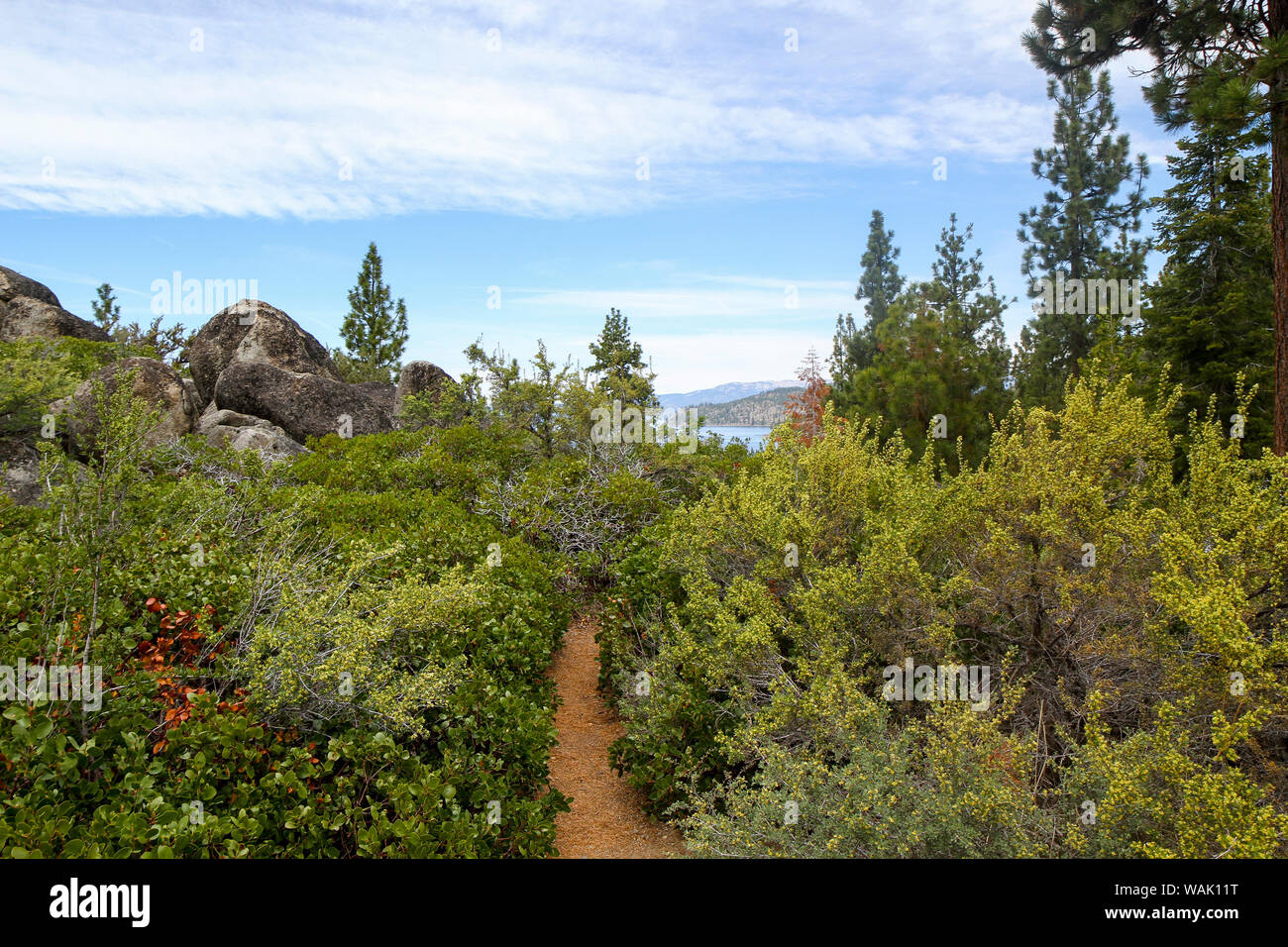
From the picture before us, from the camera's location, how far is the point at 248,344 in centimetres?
1659

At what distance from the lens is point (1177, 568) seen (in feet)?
10.8

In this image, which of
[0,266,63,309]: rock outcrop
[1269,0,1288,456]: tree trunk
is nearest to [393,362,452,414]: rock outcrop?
[0,266,63,309]: rock outcrop

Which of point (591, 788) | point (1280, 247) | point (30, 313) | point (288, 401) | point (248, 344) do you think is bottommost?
point (591, 788)

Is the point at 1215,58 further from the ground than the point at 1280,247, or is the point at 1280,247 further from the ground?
the point at 1215,58

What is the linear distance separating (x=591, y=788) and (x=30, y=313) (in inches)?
815

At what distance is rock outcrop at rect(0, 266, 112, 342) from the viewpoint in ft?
59.3

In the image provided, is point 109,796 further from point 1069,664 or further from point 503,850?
point 1069,664

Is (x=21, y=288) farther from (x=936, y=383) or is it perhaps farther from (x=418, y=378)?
(x=936, y=383)

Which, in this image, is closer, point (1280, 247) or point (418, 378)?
point (1280, 247)

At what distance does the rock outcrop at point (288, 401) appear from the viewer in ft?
49.4

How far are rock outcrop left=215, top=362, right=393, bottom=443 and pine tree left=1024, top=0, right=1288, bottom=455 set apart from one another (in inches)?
554

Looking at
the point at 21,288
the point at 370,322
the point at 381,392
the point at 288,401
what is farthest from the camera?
the point at 370,322

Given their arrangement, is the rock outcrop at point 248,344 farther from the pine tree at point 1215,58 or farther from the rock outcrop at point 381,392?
A: the pine tree at point 1215,58

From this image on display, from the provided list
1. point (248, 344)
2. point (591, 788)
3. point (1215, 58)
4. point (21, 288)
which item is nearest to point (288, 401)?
point (248, 344)
